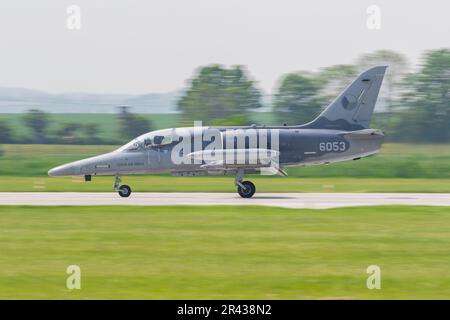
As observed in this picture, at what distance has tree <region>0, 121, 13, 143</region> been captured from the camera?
67.6 meters

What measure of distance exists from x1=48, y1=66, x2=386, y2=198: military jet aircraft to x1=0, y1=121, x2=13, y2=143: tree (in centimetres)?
3495

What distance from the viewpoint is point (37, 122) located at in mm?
74938

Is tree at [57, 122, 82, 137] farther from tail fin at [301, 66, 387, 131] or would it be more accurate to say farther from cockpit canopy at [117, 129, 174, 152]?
tail fin at [301, 66, 387, 131]

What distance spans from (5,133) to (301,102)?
72.1 feet

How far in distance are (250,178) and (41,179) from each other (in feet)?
32.5

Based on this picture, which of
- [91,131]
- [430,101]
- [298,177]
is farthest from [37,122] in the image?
[298,177]

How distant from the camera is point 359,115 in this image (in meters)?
34.8

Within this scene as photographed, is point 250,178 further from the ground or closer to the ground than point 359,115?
closer to the ground

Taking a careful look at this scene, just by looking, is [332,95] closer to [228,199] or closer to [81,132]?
[81,132]

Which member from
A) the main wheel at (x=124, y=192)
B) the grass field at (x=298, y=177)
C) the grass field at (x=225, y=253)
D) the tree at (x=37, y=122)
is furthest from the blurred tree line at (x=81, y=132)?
the grass field at (x=225, y=253)

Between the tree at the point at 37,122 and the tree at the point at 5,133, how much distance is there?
6.14ft

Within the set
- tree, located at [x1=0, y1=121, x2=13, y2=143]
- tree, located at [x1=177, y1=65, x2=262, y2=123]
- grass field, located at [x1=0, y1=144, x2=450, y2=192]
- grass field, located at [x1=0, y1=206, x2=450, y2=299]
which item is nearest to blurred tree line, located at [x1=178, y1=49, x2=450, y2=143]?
tree, located at [x1=177, y1=65, x2=262, y2=123]
